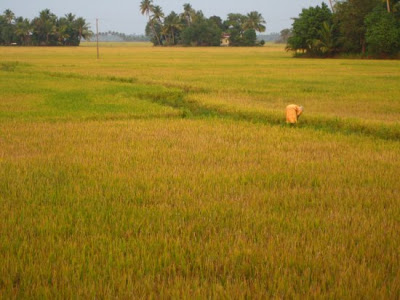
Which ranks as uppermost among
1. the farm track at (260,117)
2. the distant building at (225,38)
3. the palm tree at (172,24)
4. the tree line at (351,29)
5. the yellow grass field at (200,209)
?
the palm tree at (172,24)

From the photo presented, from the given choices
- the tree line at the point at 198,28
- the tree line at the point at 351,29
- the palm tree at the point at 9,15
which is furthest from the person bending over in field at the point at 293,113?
the palm tree at the point at 9,15

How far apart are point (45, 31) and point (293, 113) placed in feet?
252

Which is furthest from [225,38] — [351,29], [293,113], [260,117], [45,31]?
[293,113]

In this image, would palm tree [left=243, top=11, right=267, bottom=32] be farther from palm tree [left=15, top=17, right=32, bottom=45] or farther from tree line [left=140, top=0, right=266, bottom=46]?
palm tree [left=15, top=17, right=32, bottom=45]

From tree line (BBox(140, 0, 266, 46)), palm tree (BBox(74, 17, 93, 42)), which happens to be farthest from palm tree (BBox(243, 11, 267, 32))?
palm tree (BBox(74, 17, 93, 42))

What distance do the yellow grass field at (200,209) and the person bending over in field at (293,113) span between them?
192 millimetres

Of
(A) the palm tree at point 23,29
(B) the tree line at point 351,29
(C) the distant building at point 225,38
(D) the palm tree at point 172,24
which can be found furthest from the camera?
(C) the distant building at point 225,38

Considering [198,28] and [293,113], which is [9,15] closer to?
[198,28]

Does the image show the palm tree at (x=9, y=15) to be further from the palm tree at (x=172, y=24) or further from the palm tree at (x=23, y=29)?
the palm tree at (x=172, y=24)

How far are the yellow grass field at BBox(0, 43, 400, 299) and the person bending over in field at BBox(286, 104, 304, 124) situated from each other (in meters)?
0.19

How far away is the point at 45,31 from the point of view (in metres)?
77.8

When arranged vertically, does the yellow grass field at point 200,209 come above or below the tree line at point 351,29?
below

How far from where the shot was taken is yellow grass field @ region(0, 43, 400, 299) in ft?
8.72

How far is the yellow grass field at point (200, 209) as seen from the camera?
2.66m
